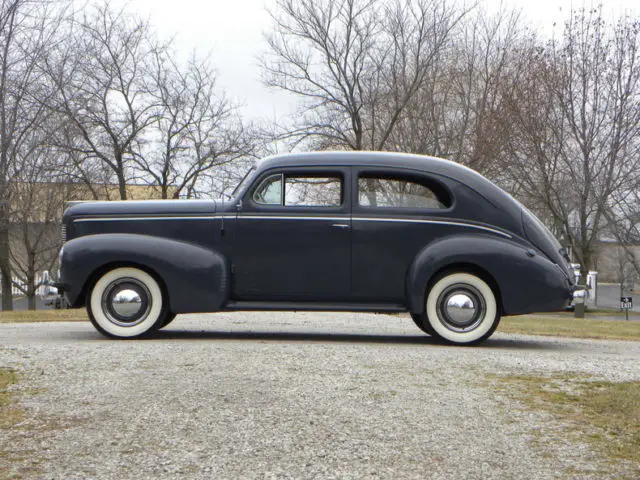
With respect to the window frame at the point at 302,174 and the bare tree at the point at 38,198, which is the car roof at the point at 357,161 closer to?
the window frame at the point at 302,174

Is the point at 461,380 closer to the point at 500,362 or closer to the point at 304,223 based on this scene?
the point at 500,362

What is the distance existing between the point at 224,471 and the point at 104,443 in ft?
2.43

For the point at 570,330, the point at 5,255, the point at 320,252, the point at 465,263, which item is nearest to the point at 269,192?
the point at 320,252

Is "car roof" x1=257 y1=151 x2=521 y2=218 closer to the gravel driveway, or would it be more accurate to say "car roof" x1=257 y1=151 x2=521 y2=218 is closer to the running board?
the running board

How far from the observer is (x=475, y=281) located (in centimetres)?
755

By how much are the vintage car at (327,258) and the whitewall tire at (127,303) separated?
1cm

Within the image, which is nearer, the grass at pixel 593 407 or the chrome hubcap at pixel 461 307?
the grass at pixel 593 407

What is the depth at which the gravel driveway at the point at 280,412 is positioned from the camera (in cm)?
358

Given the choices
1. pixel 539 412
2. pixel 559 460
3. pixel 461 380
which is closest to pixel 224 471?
pixel 559 460

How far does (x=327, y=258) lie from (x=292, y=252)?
0.35 metres

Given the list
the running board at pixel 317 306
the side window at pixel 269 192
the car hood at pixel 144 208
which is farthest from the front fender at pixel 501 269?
the car hood at pixel 144 208

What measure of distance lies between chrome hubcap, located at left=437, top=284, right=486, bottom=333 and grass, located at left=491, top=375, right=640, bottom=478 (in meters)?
1.92

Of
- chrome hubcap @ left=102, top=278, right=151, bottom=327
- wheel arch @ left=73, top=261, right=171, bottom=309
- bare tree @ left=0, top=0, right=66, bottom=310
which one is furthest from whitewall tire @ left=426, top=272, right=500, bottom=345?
bare tree @ left=0, top=0, right=66, bottom=310

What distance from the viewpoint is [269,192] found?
7.76 m
